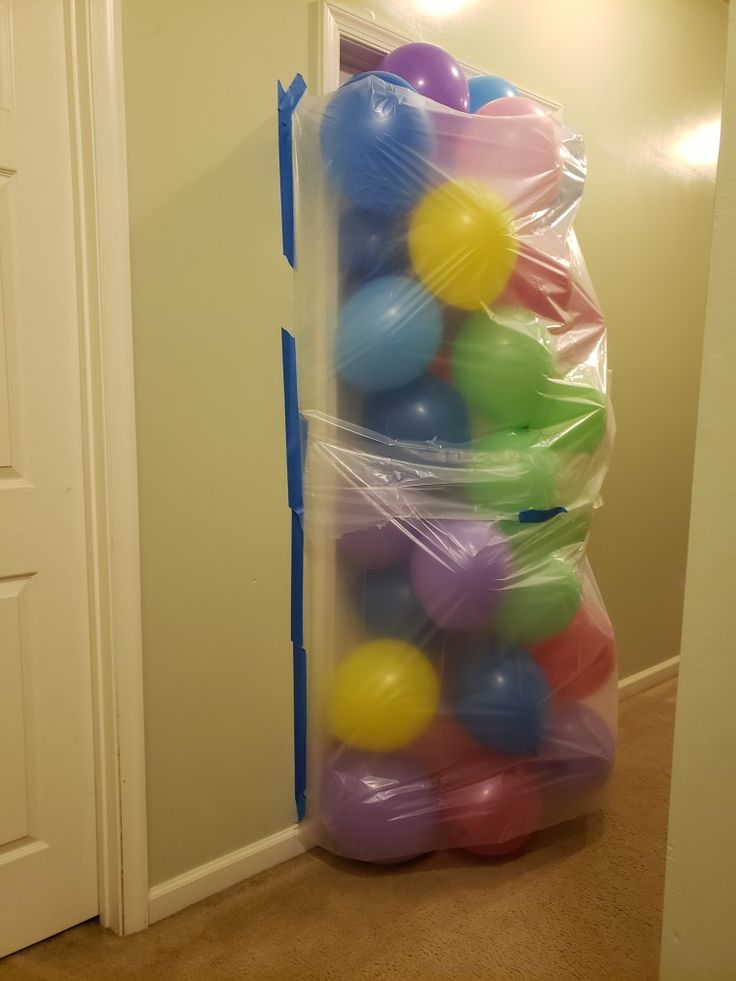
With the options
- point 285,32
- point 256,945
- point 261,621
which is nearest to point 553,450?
point 261,621

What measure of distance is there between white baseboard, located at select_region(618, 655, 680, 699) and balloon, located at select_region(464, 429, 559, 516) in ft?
4.76

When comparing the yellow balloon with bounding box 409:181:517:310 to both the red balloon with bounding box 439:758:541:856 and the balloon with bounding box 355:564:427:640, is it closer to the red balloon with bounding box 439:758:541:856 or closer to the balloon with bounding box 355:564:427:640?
the balloon with bounding box 355:564:427:640

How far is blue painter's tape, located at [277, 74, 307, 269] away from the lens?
1498mm

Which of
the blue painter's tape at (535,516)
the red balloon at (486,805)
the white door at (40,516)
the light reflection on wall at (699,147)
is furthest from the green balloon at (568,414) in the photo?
the light reflection on wall at (699,147)

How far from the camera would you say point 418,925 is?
150cm

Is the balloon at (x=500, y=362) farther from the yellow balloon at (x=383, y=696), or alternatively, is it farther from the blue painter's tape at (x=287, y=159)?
the yellow balloon at (x=383, y=696)

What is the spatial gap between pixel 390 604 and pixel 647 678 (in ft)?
5.49

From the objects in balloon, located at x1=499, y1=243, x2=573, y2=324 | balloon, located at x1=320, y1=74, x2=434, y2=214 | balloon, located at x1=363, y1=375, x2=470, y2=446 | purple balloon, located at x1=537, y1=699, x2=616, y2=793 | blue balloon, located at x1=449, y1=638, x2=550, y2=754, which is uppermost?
balloon, located at x1=320, y1=74, x2=434, y2=214

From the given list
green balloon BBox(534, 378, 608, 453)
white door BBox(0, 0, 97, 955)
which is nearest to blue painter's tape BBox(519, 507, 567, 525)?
green balloon BBox(534, 378, 608, 453)

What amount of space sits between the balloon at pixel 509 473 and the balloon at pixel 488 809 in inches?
24.5

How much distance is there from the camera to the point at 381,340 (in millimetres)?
1437

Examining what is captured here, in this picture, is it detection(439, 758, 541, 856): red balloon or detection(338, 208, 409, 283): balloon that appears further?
detection(439, 758, 541, 856): red balloon

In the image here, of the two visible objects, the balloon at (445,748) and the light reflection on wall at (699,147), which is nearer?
the balloon at (445,748)

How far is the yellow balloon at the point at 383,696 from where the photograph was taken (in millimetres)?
1527
